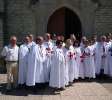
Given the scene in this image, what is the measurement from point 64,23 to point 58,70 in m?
7.03

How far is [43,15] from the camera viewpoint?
797 inches

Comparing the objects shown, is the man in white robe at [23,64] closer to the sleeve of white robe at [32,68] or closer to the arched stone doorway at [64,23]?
the sleeve of white robe at [32,68]

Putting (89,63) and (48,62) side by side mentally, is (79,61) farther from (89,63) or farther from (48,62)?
(48,62)

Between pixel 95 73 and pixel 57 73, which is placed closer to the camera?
pixel 57 73

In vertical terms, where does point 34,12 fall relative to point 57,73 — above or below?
above

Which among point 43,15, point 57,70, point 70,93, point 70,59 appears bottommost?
point 70,93

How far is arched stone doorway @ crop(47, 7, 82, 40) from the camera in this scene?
2098cm

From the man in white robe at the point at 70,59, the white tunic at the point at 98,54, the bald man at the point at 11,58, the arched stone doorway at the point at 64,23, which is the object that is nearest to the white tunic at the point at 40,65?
the bald man at the point at 11,58

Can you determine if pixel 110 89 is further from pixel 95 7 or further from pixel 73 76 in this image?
pixel 95 7

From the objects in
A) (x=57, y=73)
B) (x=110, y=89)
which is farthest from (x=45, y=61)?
(x=110, y=89)

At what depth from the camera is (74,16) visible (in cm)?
2102

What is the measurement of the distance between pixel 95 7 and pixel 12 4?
4.11m

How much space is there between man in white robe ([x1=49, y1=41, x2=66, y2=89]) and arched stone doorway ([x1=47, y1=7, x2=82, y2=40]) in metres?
6.38

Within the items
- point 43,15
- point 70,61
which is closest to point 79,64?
point 70,61
